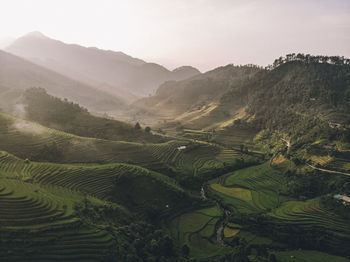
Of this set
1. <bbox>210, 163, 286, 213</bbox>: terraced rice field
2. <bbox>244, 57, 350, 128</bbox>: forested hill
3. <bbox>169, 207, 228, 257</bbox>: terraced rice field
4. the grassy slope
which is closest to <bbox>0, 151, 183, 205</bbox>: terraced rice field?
the grassy slope

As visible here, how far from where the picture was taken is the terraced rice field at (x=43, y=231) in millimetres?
27873

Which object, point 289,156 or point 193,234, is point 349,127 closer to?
point 289,156

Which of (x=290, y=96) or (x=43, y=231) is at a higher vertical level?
(x=290, y=96)

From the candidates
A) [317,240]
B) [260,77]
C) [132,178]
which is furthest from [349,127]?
[260,77]

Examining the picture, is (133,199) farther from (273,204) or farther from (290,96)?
(290,96)

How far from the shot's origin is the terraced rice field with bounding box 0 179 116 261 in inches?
1097

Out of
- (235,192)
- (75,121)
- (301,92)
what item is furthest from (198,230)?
(301,92)

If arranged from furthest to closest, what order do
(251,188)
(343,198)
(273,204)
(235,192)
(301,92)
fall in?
(301,92), (251,188), (235,192), (273,204), (343,198)

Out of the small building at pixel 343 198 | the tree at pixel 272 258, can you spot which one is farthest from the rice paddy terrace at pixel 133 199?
the small building at pixel 343 198

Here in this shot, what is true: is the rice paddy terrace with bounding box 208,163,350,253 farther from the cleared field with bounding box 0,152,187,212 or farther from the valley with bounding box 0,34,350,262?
the cleared field with bounding box 0,152,187,212

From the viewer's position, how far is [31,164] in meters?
48.5

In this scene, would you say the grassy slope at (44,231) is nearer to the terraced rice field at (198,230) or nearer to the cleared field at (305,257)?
the terraced rice field at (198,230)

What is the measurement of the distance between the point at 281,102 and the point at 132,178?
77070mm

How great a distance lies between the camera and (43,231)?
30125 millimetres
